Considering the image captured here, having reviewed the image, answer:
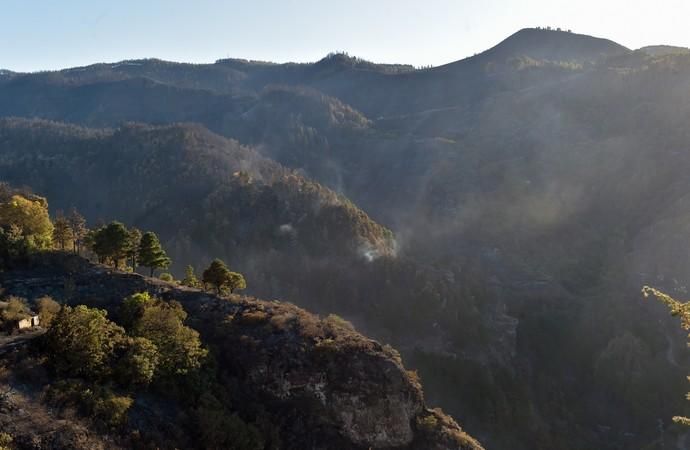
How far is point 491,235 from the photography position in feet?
442

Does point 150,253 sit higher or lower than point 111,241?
lower

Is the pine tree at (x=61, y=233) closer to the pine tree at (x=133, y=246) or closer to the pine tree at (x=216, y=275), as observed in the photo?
the pine tree at (x=133, y=246)

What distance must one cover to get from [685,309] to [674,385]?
84376 millimetres

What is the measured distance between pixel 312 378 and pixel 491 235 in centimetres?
11169

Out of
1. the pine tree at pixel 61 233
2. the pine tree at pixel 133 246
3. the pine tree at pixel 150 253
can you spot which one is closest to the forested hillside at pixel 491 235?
the pine tree at pixel 150 253

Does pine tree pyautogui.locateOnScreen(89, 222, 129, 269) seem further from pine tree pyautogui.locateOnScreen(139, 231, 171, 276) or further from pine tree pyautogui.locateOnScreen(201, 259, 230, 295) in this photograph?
pine tree pyautogui.locateOnScreen(201, 259, 230, 295)

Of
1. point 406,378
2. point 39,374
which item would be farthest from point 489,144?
point 39,374

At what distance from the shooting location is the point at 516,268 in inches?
4702

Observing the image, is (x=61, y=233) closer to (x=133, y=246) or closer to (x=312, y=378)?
(x=133, y=246)

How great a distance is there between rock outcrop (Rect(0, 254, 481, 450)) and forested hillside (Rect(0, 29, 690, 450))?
133 ft

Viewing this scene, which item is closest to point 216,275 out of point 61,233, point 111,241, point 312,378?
point 111,241

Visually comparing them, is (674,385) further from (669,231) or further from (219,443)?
(219,443)

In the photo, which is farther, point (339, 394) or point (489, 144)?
point (489, 144)

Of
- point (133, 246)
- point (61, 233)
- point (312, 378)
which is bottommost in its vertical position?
point (312, 378)
